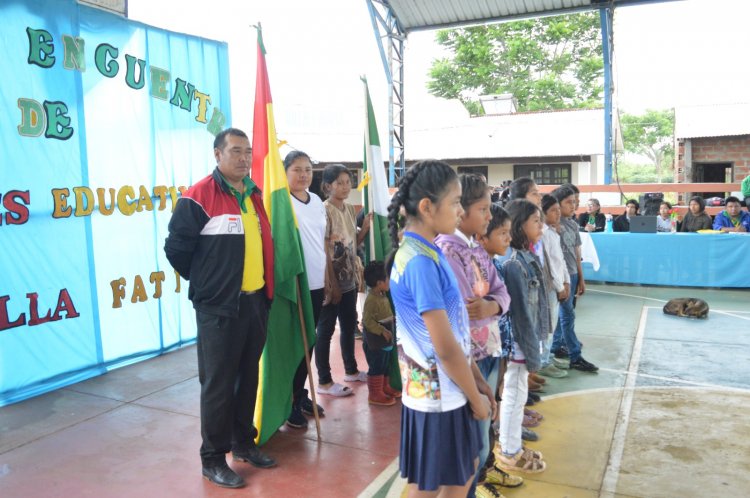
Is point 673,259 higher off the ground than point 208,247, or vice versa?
point 208,247

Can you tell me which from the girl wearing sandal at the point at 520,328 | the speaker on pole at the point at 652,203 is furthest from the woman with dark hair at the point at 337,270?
the speaker on pole at the point at 652,203

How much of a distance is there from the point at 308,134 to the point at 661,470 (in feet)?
56.1

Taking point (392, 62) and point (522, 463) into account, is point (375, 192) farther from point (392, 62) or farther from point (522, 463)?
point (392, 62)

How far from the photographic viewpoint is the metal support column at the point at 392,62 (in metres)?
12.6

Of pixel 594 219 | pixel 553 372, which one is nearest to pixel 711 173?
pixel 594 219

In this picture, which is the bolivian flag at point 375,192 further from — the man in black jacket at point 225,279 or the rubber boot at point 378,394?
the man in black jacket at point 225,279

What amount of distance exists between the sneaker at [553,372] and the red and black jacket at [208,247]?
2.99 meters

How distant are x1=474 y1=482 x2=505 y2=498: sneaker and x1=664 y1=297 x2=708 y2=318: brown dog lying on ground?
5198 millimetres

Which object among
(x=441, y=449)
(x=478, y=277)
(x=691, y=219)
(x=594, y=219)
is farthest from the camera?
(x=594, y=219)

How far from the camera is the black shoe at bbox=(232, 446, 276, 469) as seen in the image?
3.38 metres

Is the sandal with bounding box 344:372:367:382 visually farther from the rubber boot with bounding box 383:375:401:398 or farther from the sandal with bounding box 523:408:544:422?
the sandal with bounding box 523:408:544:422

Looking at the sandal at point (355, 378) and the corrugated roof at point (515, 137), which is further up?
the corrugated roof at point (515, 137)

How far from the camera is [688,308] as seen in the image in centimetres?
720

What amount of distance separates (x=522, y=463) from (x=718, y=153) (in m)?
16.1
